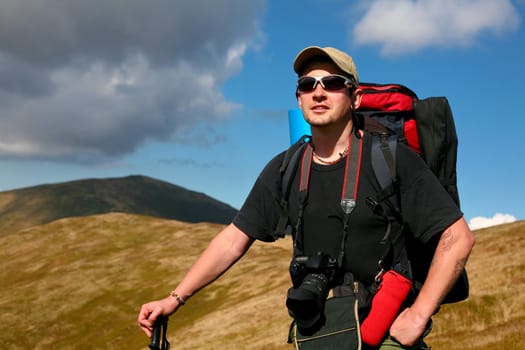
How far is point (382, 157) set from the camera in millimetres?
5508

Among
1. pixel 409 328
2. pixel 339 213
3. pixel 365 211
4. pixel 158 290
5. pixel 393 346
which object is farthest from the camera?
pixel 158 290

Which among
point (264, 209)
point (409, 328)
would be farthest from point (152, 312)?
point (409, 328)

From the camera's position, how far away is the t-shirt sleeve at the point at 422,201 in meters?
5.25

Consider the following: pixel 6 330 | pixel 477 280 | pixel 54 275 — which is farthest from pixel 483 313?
pixel 54 275

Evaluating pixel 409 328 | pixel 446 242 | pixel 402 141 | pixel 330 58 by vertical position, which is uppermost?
pixel 330 58

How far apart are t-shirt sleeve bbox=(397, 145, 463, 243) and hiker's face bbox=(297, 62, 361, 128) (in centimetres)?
74

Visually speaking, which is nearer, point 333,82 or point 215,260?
point 333,82

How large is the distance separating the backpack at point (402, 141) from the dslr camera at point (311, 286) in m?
0.65

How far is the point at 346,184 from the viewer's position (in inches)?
219

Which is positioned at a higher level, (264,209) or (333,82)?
(333,82)

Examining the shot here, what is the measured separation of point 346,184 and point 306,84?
1.19m

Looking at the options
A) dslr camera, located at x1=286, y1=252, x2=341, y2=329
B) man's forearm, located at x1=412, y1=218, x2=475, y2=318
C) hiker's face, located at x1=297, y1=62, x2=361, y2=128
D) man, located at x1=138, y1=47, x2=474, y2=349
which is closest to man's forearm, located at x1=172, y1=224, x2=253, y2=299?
man, located at x1=138, y1=47, x2=474, y2=349

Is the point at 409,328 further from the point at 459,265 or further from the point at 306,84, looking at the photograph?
the point at 306,84

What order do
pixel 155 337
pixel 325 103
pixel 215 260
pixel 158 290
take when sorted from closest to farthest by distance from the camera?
pixel 325 103 → pixel 155 337 → pixel 215 260 → pixel 158 290
